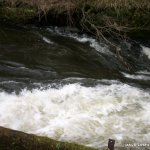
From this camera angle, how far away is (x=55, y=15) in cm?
895

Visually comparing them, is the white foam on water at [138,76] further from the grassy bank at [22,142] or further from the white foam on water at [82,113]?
the grassy bank at [22,142]

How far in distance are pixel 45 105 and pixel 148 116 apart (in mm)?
1700

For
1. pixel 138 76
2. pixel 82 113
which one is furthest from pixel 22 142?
pixel 138 76

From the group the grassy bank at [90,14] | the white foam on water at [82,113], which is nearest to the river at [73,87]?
the white foam on water at [82,113]

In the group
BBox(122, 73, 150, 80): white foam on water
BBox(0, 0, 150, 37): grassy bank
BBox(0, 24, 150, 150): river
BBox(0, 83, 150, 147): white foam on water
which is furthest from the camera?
BBox(0, 0, 150, 37): grassy bank

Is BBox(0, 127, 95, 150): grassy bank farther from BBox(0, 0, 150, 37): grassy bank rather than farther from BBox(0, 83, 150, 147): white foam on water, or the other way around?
BBox(0, 0, 150, 37): grassy bank

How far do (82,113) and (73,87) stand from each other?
2.98ft

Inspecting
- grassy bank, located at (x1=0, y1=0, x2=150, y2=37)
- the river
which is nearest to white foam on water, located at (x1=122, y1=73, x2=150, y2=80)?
the river

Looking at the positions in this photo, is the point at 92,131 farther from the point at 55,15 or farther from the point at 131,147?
the point at 55,15

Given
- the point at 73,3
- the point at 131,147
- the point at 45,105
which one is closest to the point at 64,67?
the point at 45,105

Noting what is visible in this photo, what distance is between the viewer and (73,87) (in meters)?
6.29

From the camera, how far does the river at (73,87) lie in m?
5.08

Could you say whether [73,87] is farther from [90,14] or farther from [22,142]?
[22,142]

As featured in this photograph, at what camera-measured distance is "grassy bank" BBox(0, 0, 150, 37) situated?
8258 mm
